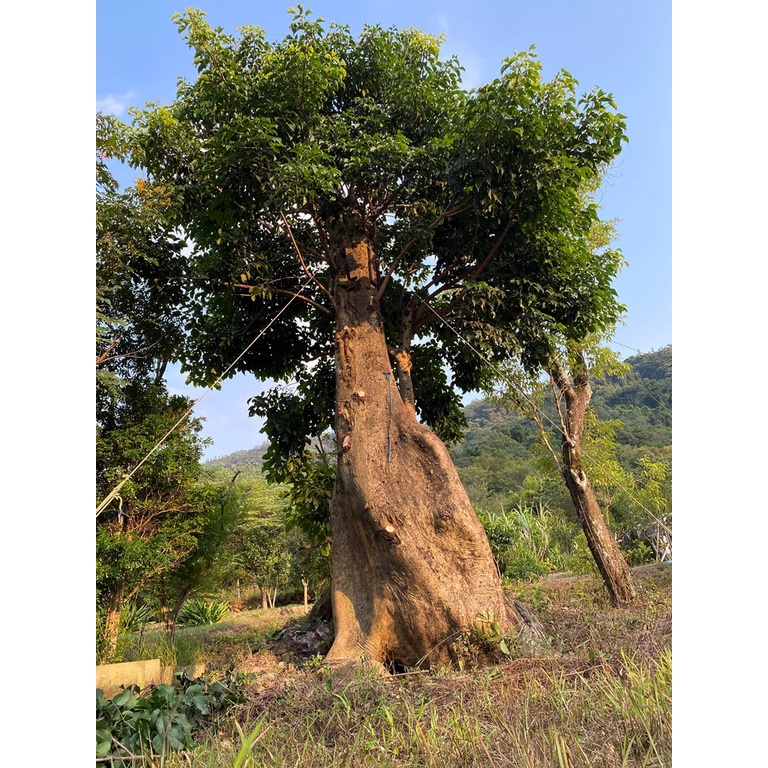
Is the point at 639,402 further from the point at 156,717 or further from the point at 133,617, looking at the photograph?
the point at 156,717

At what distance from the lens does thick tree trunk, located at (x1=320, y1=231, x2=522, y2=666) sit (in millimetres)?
4457

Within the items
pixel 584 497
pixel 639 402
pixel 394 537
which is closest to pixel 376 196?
pixel 394 537

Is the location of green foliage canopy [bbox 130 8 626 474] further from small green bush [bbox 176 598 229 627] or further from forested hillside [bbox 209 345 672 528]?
small green bush [bbox 176 598 229 627]

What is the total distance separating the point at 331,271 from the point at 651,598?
17.4 ft

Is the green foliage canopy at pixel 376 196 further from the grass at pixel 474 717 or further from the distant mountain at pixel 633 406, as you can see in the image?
the distant mountain at pixel 633 406

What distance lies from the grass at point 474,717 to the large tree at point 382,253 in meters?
0.96

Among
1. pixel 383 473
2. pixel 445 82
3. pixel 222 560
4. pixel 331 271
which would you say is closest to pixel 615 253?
pixel 445 82

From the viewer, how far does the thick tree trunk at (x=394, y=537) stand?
4.46 m

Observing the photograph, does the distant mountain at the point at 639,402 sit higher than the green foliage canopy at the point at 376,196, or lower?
lower

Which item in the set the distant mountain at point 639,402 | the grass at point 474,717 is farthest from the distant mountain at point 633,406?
the grass at point 474,717

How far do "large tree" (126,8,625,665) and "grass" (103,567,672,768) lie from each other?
96 centimetres

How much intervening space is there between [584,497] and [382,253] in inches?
164

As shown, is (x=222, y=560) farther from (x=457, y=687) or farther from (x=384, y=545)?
(x=457, y=687)

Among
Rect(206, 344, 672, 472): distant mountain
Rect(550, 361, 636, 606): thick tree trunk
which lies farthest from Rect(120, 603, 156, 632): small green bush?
Rect(550, 361, 636, 606): thick tree trunk
